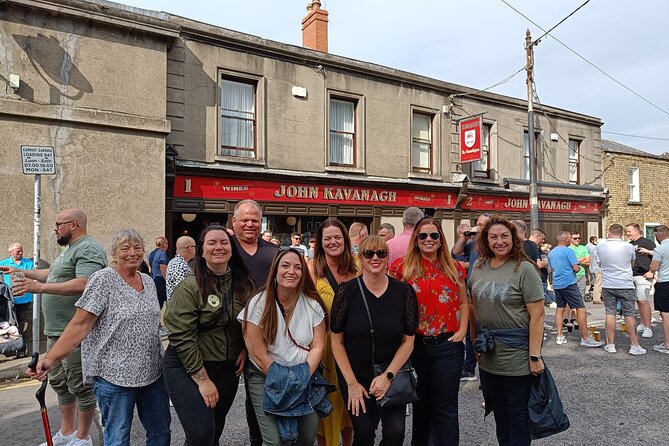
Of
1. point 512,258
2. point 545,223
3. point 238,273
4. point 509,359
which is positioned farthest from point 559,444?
point 545,223

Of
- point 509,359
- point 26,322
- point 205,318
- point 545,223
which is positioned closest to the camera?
point 205,318

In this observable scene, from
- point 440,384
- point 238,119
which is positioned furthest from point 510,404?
Answer: point 238,119

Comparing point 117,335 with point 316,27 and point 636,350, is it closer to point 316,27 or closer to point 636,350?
point 636,350

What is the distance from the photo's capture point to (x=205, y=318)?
2982 millimetres

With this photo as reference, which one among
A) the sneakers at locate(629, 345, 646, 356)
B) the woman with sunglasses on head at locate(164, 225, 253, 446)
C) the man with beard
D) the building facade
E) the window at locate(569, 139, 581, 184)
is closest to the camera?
the woman with sunglasses on head at locate(164, 225, 253, 446)

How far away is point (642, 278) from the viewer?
8.48 metres

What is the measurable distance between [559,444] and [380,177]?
10.5m

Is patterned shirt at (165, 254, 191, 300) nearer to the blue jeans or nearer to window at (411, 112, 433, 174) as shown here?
the blue jeans

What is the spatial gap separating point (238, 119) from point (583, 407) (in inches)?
385

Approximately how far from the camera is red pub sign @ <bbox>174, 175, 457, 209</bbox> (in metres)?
11.2

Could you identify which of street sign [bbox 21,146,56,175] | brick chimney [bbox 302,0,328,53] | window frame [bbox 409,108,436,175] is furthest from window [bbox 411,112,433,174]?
street sign [bbox 21,146,56,175]

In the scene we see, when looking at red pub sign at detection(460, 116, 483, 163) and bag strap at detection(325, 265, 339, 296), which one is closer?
bag strap at detection(325, 265, 339, 296)

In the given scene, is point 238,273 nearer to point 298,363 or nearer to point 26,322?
point 298,363

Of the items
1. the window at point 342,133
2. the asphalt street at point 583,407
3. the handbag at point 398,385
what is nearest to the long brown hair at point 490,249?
the handbag at point 398,385
